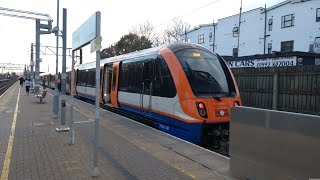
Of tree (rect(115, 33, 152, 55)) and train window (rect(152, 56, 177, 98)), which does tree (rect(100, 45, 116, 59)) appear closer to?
tree (rect(115, 33, 152, 55))

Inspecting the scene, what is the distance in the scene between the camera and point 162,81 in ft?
35.1

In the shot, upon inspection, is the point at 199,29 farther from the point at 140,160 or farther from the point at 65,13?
the point at 140,160

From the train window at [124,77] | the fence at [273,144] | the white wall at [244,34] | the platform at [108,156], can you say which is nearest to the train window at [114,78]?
the train window at [124,77]

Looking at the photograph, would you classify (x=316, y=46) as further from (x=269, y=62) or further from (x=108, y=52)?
(x=108, y=52)

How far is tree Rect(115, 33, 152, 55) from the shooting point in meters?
59.3

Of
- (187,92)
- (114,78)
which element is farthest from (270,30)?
(187,92)

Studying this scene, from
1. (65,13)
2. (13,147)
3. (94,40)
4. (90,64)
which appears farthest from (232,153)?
(90,64)

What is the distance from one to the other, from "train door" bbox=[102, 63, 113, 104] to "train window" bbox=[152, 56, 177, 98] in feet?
20.4

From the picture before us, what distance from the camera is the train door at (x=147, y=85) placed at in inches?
456

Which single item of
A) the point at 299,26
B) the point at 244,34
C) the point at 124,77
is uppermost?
the point at 244,34

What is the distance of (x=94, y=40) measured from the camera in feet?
19.4

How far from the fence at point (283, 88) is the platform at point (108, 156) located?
716 cm

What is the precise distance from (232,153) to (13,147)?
4.90m

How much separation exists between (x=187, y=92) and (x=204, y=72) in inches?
38.4
